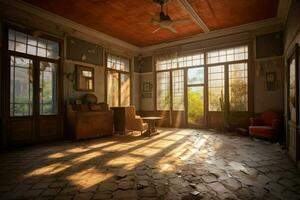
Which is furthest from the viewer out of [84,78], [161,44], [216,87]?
[161,44]

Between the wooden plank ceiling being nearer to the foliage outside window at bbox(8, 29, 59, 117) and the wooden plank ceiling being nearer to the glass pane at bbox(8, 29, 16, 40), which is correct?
the glass pane at bbox(8, 29, 16, 40)

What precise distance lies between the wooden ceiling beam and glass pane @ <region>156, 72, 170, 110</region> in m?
2.51

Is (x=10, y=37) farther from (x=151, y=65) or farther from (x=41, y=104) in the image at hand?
(x=151, y=65)

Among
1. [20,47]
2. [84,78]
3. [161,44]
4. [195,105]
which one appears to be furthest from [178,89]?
[20,47]

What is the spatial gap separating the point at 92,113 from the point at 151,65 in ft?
13.7

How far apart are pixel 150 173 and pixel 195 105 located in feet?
17.5

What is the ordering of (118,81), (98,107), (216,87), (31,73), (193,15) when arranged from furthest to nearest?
(118,81) < (216,87) < (98,107) < (193,15) < (31,73)

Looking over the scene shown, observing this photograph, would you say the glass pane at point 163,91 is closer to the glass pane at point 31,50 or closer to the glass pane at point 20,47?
the glass pane at point 31,50

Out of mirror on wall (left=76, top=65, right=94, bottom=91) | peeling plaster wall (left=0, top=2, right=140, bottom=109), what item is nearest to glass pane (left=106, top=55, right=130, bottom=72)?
peeling plaster wall (left=0, top=2, right=140, bottom=109)

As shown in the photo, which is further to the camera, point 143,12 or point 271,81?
point 271,81

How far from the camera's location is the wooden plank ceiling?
507 centimetres

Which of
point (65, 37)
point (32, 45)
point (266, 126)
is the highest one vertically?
point (65, 37)

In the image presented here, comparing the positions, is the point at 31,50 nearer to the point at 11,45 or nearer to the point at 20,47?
the point at 20,47

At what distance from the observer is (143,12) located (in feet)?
18.3
